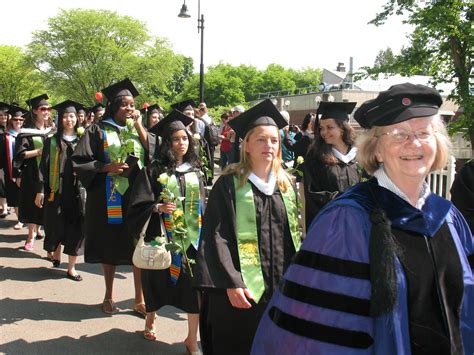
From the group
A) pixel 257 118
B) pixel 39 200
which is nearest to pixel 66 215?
pixel 39 200

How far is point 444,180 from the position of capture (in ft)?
33.1

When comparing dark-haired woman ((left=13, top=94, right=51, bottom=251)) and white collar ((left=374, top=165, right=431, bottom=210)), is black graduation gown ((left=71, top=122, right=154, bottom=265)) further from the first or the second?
white collar ((left=374, top=165, right=431, bottom=210))

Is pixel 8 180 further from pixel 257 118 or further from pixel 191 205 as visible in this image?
pixel 257 118

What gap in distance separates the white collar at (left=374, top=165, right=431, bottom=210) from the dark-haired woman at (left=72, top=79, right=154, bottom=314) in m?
3.72

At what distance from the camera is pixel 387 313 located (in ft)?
6.13

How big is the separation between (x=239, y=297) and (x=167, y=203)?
5.14 feet

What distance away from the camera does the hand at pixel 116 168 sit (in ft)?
18.0

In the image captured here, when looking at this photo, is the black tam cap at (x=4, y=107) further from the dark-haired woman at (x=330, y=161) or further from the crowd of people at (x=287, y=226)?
the dark-haired woman at (x=330, y=161)

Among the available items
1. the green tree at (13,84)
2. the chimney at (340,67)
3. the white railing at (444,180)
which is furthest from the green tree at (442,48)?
the chimney at (340,67)

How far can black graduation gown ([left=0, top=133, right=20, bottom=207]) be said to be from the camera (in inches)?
392

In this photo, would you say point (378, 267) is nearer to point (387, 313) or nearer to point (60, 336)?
point (387, 313)

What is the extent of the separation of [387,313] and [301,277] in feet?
1.07

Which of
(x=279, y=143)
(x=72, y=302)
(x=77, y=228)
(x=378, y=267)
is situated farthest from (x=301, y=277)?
(x=77, y=228)

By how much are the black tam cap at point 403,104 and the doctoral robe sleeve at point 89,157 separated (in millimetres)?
4022
